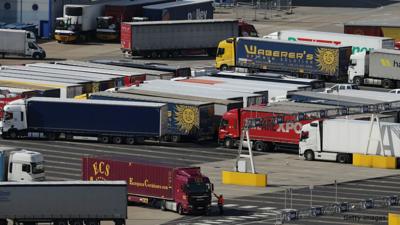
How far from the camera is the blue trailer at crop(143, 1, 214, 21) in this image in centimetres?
16450

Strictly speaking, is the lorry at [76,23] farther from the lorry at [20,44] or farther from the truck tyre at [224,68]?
the truck tyre at [224,68]

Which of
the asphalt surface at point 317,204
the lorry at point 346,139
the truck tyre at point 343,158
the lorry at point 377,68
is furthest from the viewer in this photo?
the lorry at point 377,68

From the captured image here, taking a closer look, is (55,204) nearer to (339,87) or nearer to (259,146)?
(259,146)

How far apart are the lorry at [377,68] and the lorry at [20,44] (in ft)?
107

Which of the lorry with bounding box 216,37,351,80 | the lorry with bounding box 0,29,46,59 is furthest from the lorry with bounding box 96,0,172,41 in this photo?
the lorry with bounding box 216,37,351,80

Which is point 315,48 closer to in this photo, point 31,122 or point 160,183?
point 31,122

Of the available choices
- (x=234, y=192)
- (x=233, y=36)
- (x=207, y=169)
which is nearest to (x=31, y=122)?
(x=207, y=169)

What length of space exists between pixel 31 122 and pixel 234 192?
23.7m

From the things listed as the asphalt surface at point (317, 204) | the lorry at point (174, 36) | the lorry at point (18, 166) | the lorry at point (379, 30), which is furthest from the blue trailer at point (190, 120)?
the lorry at point (379, 30)

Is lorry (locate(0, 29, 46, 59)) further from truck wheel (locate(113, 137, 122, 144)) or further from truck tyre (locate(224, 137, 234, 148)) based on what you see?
truck tyre (locate(224, 137, 234, 148))

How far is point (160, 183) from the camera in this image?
8525cm

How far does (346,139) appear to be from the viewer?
102 meters

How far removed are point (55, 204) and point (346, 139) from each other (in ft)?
94.5

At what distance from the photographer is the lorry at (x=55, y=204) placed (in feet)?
258
